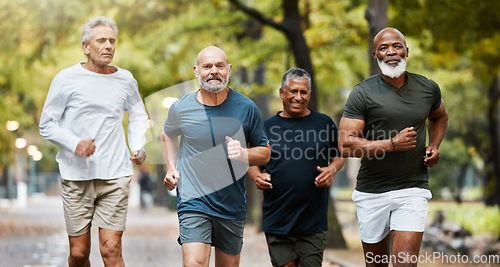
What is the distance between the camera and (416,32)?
672 inches

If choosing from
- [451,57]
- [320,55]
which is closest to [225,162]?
[451,57]

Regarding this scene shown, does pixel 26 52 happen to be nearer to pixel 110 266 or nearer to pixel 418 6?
pixel 418 6

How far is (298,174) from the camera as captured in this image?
7355 mm

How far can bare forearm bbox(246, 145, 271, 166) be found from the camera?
248 inches

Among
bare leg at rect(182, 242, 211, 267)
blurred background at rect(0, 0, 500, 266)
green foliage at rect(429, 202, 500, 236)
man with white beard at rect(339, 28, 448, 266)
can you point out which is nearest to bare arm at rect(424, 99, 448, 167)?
man with white beard at rect(339, 28, 448, 266)

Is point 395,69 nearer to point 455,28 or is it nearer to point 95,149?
point 95,149

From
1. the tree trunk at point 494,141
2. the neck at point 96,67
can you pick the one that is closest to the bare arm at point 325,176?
the neck at point 96,67

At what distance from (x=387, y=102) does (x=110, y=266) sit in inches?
104

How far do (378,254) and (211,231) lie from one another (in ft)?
4.97

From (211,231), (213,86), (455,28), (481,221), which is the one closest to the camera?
(213,86)

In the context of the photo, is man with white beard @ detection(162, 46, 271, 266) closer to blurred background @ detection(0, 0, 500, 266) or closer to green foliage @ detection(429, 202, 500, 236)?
blurred background @ detection(0, 0, 500, 266)

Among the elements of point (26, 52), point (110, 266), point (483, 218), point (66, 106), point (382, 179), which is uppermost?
point (26, 52)

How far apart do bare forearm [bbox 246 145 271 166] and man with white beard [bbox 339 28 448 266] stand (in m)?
0.74

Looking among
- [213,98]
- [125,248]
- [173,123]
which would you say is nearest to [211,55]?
[213,98]
